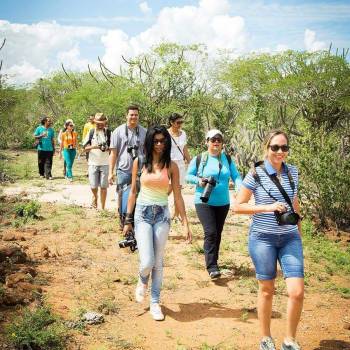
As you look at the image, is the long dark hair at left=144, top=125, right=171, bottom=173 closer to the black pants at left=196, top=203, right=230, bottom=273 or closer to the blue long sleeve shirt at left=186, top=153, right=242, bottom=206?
the blue long sleeve shirt at left=186, top=153, right=242, bottom=206

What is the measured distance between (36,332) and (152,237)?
4.27 feet

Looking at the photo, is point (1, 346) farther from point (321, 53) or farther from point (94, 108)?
point (321, 53)

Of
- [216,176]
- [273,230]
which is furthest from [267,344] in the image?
[216,176]

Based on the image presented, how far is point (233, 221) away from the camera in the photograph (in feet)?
28.4

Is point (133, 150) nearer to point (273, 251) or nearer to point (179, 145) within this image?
point (179, 145)

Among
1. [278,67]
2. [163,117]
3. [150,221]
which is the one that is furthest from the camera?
[278,67]

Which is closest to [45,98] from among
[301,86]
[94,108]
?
[94,108]

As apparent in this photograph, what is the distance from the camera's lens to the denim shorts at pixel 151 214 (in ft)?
13.6

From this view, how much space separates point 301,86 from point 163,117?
747 centimetres

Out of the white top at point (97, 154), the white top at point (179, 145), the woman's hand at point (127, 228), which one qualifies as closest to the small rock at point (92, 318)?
the woman's hand at point (127, 228)

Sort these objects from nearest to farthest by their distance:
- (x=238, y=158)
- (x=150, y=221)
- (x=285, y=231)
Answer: (x=285, y=231) < (x=150, y=221) < (x=238, y=158)

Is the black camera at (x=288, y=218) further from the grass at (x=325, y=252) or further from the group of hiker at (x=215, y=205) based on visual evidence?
the grass at (x=325, y=252)

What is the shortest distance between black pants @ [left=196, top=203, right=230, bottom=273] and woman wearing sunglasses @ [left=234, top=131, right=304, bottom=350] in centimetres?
160

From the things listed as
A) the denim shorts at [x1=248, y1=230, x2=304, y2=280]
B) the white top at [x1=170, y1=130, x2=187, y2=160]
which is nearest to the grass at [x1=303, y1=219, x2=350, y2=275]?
the white top at [x1=170, y1=130, x2=187, y2=160]
